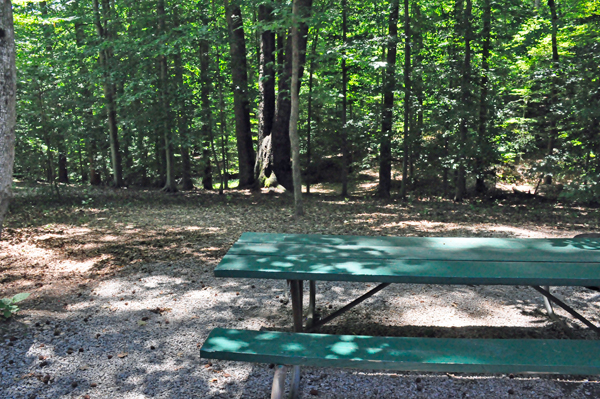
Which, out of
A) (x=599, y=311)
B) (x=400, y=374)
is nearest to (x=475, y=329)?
(x=400, y=374)

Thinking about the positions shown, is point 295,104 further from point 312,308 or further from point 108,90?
point 108,90

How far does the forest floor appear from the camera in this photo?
296 centimetres

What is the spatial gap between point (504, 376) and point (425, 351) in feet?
3.65

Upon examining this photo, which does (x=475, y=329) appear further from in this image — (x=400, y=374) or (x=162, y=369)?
(x=162, y=369)

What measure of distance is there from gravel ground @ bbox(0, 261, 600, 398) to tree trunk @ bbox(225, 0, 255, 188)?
8445mm

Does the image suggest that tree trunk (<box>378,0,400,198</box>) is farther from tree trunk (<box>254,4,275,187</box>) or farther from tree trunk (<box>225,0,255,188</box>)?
tree trunk (<box>225,0,255,188</box>)

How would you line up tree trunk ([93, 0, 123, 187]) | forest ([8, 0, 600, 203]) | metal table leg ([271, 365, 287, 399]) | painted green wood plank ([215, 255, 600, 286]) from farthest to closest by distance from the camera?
tree trunk ([93, 0, 123, 187]), forest ([8, 0, 600, 203]), painted green wood plank ([215, 255, 600, 286]), metal table leg ([271, 365, 287, 399])

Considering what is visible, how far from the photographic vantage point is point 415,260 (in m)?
3.19

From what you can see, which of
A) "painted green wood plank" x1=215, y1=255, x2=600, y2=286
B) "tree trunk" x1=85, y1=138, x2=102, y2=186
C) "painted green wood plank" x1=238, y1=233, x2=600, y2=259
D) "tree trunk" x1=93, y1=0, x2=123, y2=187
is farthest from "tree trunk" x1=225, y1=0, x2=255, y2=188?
"painted green wood plank" x1=215, y1=255, x2=600, y2=286

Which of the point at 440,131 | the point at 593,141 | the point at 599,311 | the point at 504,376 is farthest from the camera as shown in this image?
the point at 440,131

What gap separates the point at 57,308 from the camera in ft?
14.1

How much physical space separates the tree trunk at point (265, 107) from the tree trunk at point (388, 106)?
3.38 m

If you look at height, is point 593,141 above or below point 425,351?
above

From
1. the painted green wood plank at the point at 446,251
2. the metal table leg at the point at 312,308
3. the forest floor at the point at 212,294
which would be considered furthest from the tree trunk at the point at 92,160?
the painted green wood plank at the point at 446,251
